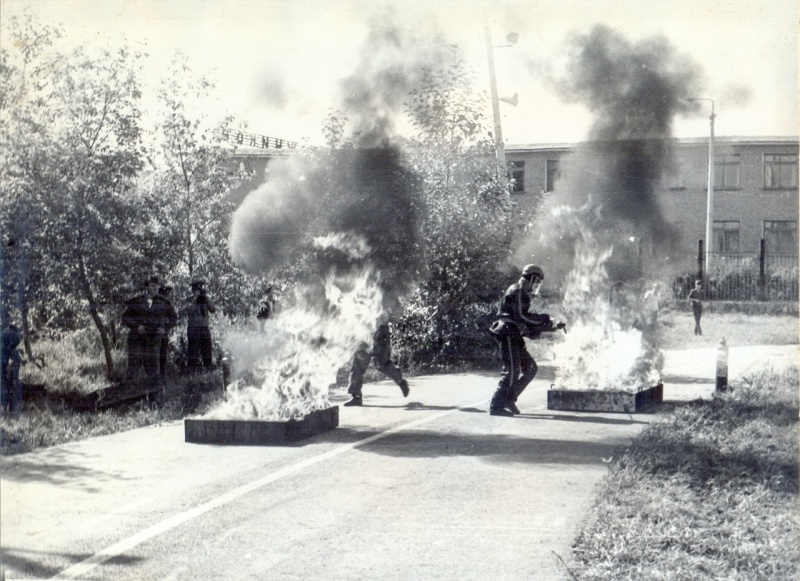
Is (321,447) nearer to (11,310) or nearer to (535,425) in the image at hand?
(535,425)

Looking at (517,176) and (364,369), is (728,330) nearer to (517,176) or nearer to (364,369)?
(517,176)

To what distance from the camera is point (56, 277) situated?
5.42 metres

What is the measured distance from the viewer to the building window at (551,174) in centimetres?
639

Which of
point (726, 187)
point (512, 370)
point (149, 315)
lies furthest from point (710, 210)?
point (149, 315)

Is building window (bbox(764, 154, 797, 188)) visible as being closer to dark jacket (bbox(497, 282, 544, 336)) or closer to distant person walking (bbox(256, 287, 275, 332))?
dark jacket (bbox(497, 282, 544, 336))

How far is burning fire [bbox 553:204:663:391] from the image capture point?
764 centimetres

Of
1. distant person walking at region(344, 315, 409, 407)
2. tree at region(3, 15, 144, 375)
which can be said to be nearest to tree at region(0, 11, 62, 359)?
tree at region(3, 15, 144, 375)

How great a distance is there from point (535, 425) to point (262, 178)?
3.23 m

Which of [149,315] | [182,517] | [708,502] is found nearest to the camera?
[182,517]

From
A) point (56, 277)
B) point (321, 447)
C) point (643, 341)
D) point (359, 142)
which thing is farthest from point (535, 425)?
Answer: point (56, 277)

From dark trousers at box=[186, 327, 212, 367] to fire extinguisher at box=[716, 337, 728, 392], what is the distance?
410cm

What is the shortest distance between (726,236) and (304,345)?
345 cm

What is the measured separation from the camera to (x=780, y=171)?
4867 millimetres

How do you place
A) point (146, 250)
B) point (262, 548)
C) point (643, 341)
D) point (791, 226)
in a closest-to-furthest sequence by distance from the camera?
point (262, 548) < point (791, 226) < point (146, 250) < point (643, 341)
